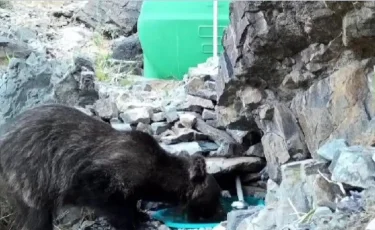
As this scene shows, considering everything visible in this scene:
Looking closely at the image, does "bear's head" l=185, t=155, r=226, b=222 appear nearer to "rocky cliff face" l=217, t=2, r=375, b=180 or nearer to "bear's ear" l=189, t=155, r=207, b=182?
"bear's ear" l=189, t=155, r=207, b=182

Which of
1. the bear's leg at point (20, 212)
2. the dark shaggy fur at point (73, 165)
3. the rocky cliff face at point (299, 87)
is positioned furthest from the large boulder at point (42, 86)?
the rocky cliff face at point (299, 87)

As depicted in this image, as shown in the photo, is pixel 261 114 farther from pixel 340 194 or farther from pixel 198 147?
pixel 340 194

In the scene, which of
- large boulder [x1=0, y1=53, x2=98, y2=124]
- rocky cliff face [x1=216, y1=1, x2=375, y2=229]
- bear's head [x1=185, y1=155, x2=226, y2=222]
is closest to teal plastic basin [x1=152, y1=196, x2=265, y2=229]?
bear's head [x1=185, y1=155, x2=226, y2=222]

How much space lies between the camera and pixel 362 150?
4242 millimetres

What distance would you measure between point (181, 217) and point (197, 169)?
0.41 metres

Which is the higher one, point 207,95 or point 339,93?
point 207,95

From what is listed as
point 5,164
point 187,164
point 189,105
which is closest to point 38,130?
point 5,164

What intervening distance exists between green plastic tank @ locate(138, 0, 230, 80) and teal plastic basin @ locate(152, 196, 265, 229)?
249cm

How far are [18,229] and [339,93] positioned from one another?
2353mm

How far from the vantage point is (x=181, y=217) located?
6461 millimetres

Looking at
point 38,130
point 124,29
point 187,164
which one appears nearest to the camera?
point 38,130

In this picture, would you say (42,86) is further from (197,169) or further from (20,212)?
(197,169)

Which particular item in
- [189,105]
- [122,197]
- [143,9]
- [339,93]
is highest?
[143,9]

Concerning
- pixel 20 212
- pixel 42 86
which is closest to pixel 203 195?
pixel 20 212
